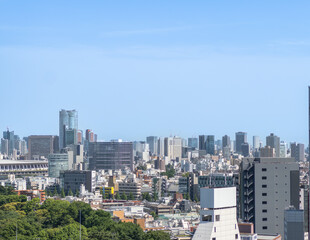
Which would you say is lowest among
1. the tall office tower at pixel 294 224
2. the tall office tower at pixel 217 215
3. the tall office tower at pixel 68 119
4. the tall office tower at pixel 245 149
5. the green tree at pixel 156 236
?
the green tree at pixel 156 236

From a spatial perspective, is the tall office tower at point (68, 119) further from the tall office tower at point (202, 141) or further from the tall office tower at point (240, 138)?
the tall office tower at point (240, 138)

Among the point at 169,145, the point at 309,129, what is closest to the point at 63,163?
the point at 169,145

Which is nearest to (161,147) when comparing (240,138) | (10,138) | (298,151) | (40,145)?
(240,138)

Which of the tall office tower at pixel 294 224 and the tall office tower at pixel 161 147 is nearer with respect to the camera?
the tall office tower at pixel 294 224

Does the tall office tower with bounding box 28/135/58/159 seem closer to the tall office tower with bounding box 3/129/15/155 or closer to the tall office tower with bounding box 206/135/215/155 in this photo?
the tall office tower with bounding box 3/129/15/155

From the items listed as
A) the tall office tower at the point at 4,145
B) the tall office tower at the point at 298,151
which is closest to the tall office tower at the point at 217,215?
the tall office tower at the point at 298,151
